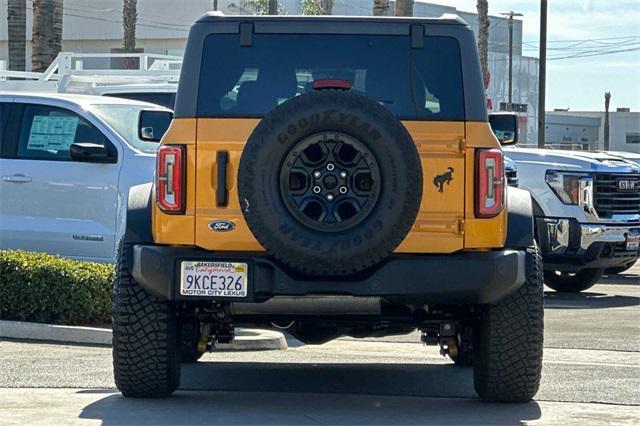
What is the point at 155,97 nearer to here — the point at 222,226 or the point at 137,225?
the point at 137,225

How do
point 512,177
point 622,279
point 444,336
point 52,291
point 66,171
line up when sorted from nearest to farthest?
point 444,336, point 52,291, point 66,171, point 512,177, point 622,279

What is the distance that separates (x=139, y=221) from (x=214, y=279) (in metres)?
0.69

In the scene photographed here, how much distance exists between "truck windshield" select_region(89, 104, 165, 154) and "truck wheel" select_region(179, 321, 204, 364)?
3092 millimetres

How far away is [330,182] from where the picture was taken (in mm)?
6887

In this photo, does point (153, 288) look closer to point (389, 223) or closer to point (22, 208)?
point (389, 223)

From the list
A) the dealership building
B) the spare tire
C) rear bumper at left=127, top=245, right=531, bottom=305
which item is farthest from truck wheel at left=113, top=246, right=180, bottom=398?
the dealership building

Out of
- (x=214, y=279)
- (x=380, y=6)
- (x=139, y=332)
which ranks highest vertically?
(x=380, y=6)

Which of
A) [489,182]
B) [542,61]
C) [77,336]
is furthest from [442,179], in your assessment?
[542,61]

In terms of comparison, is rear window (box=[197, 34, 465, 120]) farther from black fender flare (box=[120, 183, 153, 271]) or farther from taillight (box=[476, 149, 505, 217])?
black fender flare (box=[120, 183, 153, 271])

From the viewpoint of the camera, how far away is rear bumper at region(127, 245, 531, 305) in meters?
7.02

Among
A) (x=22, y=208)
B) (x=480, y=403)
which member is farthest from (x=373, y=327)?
(x=22, y=208)

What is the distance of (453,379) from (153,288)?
262cm

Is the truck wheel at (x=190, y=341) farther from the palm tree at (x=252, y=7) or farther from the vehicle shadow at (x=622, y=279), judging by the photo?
the palm tree at (x=252, y=7)

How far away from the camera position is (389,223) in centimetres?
681
